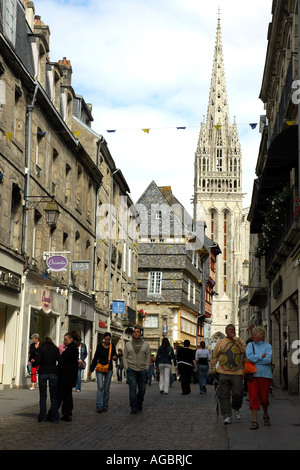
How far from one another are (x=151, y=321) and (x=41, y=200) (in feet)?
124

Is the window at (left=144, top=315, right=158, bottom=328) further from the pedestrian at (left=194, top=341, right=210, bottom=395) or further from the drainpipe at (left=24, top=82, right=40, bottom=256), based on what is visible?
the drainpipe at (left=24, top=82, right=40, bottom=256)

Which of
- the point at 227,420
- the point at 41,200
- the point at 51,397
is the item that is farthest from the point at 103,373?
the point at 41,200

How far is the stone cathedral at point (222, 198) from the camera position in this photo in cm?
13925

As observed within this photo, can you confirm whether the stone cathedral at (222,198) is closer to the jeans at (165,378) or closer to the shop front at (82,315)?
the shop front at (82,315)

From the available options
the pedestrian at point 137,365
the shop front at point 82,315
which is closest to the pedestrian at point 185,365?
the shop front at point 82,315

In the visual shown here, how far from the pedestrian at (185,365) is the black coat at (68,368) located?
324 inches

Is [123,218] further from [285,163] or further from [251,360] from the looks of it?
[251,360]

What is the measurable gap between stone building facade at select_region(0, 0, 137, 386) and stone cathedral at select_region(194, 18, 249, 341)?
104917 mm

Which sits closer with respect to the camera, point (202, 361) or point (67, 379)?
point (67, 379)

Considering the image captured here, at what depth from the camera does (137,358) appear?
13.9 meters

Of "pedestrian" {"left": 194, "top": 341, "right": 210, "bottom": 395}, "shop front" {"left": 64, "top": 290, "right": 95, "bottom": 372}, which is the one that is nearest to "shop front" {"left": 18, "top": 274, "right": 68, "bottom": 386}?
"shop front" {"left": 64, "top": 290, "right": 95, "bottom": 372}

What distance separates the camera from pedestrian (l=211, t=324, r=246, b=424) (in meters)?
11.6

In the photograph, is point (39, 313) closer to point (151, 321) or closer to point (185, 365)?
point (185, 365)
